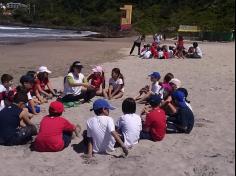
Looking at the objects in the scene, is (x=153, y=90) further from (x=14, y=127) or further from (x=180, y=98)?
(x=14, y=127)

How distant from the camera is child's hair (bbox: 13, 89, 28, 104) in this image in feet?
23.7

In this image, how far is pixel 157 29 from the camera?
255 ft

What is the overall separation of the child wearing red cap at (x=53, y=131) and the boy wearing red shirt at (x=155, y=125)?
3.77ft

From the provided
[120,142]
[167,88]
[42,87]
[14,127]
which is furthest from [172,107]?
[42,87]

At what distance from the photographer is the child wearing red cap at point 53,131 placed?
596 centimetres

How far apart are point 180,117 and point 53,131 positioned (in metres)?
2.16

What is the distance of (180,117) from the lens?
7066mm

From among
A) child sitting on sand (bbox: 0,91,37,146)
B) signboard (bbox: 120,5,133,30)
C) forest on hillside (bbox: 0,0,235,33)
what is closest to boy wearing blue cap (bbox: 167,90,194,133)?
child sitting on sand (bbox: 0,91,37,146)

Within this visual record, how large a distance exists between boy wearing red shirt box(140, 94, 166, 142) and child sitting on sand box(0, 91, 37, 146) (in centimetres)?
166

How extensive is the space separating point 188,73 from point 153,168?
10.5m

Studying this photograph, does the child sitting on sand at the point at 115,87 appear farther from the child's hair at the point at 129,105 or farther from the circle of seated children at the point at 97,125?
the child's hair at the point at 129,105

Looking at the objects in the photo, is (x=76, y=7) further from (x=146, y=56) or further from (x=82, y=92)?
(x=82, y=92)

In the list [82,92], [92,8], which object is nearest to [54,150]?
[82,92]

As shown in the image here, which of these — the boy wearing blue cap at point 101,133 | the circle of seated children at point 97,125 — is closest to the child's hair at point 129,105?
Answer: the circle of seated children at point 97,125
